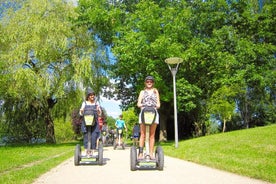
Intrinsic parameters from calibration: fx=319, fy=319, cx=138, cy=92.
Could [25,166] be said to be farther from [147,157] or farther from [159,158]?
[159,158]

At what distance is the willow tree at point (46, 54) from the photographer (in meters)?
19.2

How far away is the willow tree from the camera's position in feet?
63.2

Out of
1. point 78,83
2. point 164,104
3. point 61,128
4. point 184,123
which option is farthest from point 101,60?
point 61,128

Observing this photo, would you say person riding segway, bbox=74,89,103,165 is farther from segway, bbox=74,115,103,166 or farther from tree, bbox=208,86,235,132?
tree, bbox=208,86,235,132

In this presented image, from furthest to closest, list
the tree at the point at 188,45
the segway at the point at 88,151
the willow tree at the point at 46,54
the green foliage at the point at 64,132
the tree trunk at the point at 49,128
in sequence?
the green foliage at the point at 64,132 < the tree trunk at the point at 49,128 < the tree at the point at 188,45 < the willow tree at the point at 46,54 < the segway at the point at 88,151

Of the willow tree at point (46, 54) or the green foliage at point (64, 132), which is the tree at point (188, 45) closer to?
the willow tree at point (46, 54)

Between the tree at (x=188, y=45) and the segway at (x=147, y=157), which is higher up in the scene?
the tree at (x=188, y=45)

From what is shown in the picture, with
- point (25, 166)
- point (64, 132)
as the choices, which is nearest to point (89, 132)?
point (25, 166)

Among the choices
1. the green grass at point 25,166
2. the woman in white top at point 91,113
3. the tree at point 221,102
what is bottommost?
the green grass at point 25,166

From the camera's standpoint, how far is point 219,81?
24.1m

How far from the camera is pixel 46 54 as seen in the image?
19.5m

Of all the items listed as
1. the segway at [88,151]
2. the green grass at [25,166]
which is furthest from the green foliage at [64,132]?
the segway at [88,151]

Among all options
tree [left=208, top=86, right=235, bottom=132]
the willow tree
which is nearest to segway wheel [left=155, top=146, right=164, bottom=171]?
the willow tree

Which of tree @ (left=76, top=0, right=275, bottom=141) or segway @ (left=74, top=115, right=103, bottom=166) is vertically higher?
tree @ (left=76, top=0, right=275, bottom=141)
